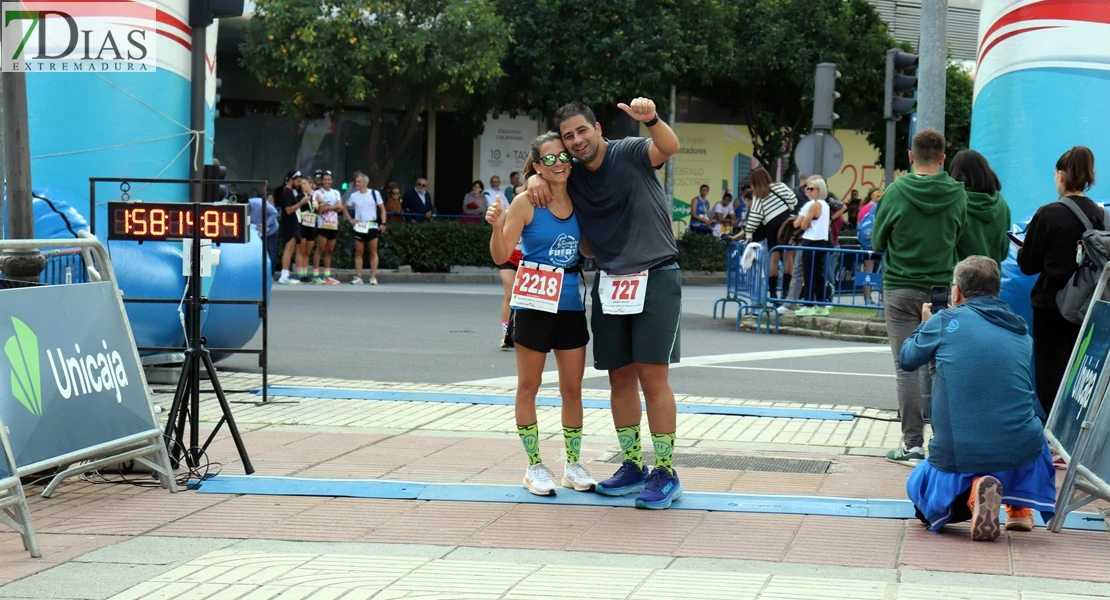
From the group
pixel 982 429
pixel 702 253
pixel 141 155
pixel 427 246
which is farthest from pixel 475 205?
pixel 982 429

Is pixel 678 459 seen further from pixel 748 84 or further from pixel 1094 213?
pixel 748 84

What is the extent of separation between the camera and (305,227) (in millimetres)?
22625

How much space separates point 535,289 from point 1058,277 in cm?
287

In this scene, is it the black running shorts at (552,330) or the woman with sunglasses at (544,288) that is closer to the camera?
the woman with sunglasses at (544,288)

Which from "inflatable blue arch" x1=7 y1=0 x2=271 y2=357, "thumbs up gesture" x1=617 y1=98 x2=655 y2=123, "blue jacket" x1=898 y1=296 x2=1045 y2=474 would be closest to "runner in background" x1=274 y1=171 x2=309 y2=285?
"inflatable blue arch" x1=7 y1=0 x2=271 y2=357

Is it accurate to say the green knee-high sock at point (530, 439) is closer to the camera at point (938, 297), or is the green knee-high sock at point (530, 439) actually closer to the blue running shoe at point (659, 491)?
the blue running shoe at point (659, 491)

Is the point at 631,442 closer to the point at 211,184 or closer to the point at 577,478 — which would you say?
the point at 577,478

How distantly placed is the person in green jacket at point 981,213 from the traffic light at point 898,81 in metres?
6.66

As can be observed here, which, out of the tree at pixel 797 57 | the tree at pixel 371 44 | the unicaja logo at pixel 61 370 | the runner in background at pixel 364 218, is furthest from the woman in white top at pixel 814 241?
the tree at pixel 797 57

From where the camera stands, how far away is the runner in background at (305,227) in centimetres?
2222

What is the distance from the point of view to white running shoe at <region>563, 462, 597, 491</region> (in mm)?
6680

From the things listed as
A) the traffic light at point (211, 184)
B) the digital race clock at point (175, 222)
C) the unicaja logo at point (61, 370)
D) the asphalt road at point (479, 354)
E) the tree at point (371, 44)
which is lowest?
the asphalt road at point (479, 354)

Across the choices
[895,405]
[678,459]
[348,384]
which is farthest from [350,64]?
[678,459]

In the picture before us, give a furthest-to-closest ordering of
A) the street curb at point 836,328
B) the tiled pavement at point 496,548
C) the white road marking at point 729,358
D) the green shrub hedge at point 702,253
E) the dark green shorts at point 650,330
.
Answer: the green shrub hedge at point 702,253 < the street curb at point 836,328 < the white road marking at point 729,358 < the dark green shorts at point 650,330 < the tiled pavement at point 496,548
